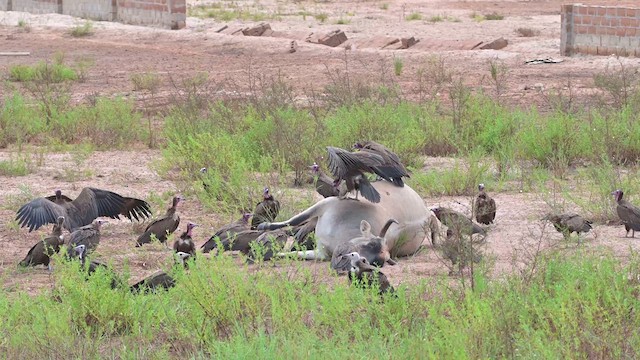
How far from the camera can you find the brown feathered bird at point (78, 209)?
929 centimetres

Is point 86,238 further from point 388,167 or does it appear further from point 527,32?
point 527,32

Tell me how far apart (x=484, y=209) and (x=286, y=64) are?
1411cm

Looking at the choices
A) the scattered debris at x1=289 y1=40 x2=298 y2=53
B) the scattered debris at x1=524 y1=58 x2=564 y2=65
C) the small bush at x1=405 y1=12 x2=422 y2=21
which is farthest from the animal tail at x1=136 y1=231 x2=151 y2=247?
the small bush at x1=405 y1=12 x2=422 y2=21

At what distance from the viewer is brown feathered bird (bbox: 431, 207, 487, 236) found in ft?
25.6

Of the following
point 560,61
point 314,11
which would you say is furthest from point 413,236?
point 314,11

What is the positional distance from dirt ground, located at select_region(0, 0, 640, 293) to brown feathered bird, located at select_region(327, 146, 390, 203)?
1.93ft

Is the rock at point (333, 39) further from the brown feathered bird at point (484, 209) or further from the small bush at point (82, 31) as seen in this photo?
the brown feathered bird at point (484, 209)

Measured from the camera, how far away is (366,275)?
7258mm

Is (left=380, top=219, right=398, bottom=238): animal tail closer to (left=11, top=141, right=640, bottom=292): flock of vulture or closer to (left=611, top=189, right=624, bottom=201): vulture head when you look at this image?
(left=11, top=141, right=640, bottom=292): flock of vulture

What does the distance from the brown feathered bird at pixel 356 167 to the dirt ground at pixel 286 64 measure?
588mm

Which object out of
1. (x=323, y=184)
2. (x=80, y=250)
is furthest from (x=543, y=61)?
(x=80, y=250)

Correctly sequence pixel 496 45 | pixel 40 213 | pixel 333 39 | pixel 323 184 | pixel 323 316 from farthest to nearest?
pixel 333 39 < pixel 496 45 < pixel 323 184 < pixel 40 213 < pixel 323 316

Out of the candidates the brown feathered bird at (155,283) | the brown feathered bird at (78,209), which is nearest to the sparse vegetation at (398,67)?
the brown feathered bird at (78,209)

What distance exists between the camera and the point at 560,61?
2252cm
